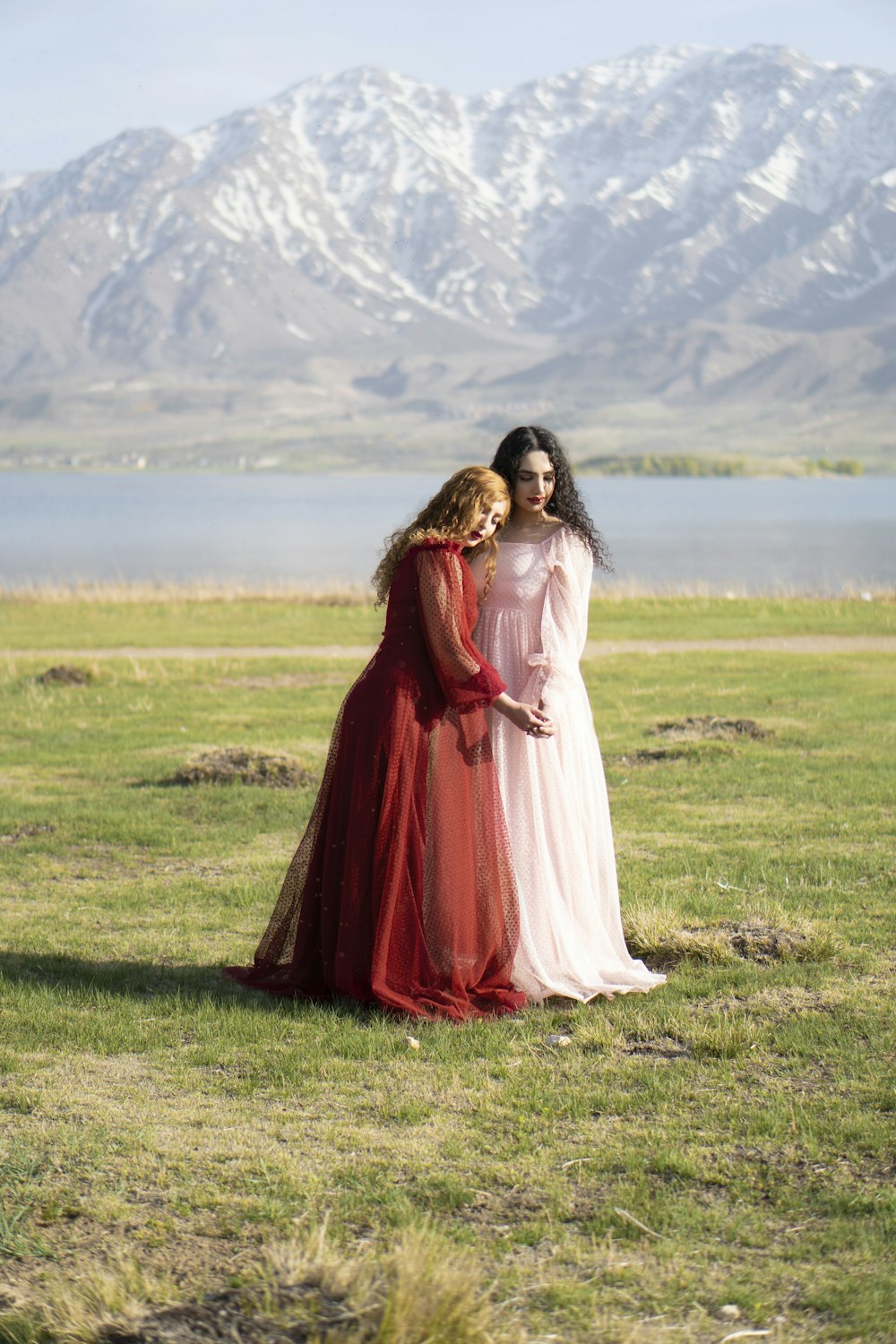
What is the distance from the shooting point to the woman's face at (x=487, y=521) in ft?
18.1

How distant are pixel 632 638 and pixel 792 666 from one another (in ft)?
13.8

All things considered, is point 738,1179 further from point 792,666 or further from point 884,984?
point 792,666

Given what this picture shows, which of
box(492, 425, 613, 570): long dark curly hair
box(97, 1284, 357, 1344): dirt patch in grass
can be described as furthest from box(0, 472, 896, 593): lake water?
Answer: box(97, 1284, 357, 1344): dirt patch in grass

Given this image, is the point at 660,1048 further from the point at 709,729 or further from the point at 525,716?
the point at 709,729

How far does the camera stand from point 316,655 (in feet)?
62.5

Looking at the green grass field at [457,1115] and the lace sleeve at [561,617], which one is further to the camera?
the lace sleeve at [561,617]

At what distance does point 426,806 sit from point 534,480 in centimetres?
124

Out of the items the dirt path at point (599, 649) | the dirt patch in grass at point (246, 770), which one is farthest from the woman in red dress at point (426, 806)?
the dirt path at point (599, 649)

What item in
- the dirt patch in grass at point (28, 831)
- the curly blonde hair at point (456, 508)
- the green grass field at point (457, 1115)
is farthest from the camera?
the dirt patch in grass at point (28, 831)

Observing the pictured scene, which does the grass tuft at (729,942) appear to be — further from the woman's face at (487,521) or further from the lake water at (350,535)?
the lake water at (350,535)

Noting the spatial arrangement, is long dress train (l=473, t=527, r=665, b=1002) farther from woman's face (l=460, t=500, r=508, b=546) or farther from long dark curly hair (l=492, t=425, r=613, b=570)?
woman's face (l=460, t=500, r=508, b=546)

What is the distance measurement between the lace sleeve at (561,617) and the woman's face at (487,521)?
25 cm

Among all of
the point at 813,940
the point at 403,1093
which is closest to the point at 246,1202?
the point at 403,1093

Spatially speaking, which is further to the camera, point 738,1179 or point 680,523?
point 680,523
